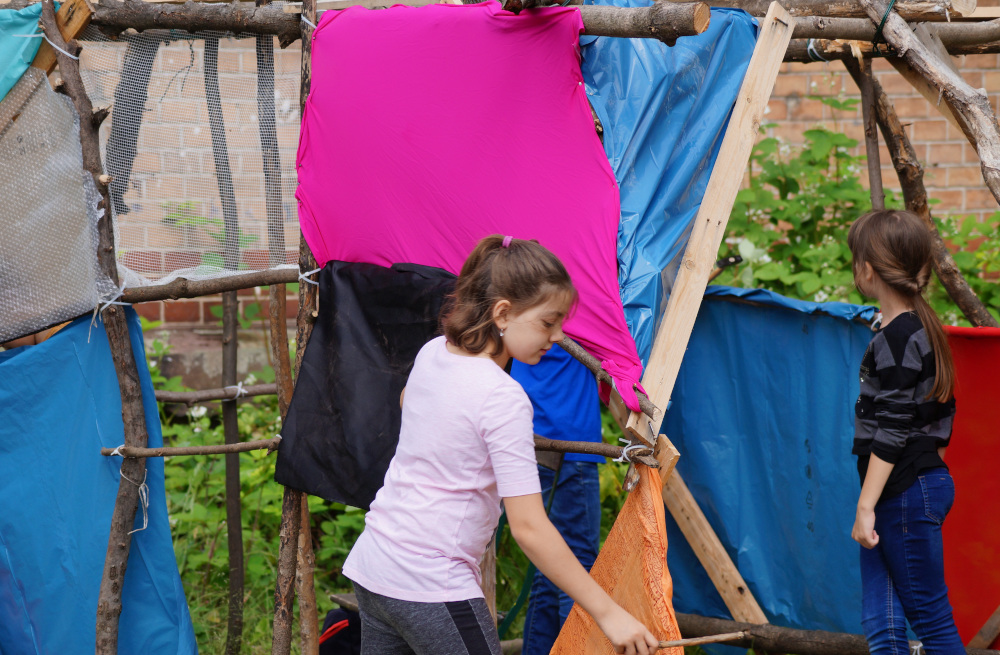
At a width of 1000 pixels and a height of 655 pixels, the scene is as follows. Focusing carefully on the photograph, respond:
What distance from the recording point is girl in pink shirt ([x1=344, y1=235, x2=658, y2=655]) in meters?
1.66

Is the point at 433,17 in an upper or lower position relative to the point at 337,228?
upper

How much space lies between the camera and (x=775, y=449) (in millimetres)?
3178

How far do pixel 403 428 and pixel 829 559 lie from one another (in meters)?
1.95

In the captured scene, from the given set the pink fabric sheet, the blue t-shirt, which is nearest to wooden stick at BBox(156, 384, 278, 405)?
the pink fabric sheet

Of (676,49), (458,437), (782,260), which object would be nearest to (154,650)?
(458,437)

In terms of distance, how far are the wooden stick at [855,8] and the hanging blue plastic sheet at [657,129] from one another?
482 mm

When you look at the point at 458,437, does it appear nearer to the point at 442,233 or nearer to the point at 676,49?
the point at 442,233

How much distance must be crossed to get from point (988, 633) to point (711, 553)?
0.91 m

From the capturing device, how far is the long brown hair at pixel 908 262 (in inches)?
87.5

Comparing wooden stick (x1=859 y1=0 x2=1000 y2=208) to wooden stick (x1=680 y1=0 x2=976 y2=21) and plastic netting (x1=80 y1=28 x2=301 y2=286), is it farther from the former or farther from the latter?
plastic netting (x1=80 y1=28 x2=301 y2=286)

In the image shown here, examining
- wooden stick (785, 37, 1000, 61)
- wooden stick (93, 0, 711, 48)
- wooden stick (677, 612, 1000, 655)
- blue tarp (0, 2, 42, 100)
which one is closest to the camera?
blue tarp (0, 2, 42, 100)

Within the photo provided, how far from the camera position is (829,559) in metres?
3.09

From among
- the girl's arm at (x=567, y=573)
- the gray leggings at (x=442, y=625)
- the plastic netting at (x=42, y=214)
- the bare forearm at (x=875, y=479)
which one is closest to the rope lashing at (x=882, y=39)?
the bare forearm at (x=875, y=479)

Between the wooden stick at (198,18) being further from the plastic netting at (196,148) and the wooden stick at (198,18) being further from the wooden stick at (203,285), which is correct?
the wooden stick at (203,285)
